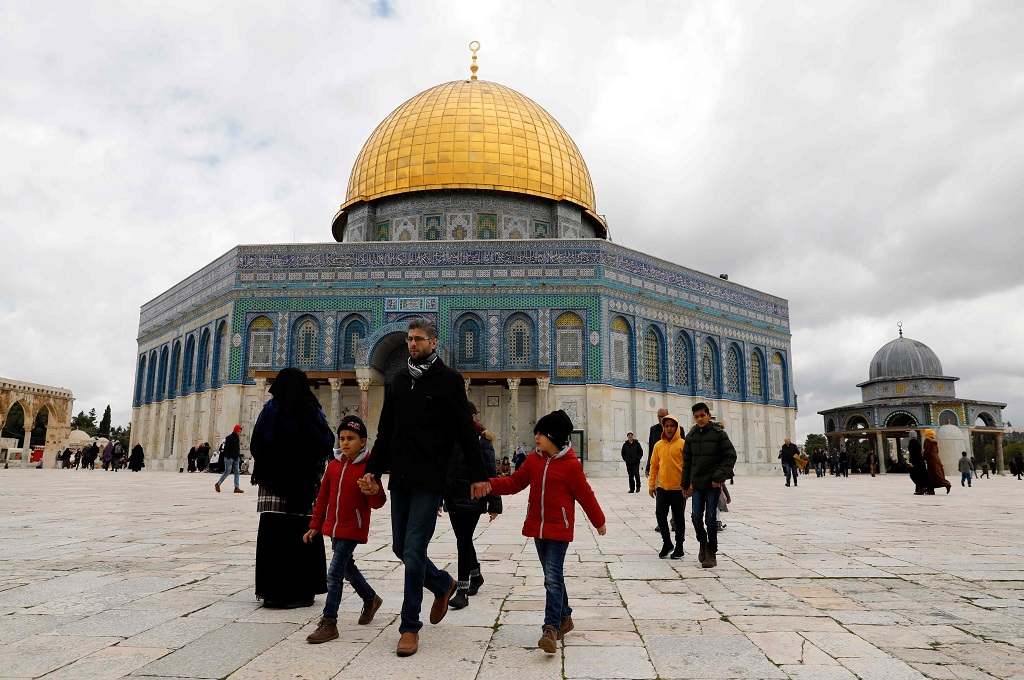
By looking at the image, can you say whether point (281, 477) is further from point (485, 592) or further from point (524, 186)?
point (524, 186)

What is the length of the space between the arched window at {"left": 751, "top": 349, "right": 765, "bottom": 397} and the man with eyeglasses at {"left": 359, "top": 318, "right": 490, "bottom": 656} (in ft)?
89.8

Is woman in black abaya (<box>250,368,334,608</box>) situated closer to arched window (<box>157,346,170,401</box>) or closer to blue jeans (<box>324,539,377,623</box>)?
blue jeans (<box>324,539,377,623</box>)

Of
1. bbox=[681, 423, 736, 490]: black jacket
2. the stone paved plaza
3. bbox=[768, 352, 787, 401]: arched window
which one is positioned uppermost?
bbox=[768, 352, 787, 401]: arched window

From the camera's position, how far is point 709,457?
6.08m

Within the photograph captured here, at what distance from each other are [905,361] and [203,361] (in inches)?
1675

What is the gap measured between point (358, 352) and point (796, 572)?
63.7ft

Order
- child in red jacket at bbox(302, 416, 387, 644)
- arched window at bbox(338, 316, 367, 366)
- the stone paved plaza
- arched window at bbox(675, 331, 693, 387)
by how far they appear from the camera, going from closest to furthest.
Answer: the stone paved plaza < child in red jacket at bbox(302, 416, 387, 644) < arched window at bbox(338, 316, 367, 366) < arched window at bbox(675, 331, 693, 387)

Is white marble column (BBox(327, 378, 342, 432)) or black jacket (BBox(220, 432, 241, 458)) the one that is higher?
white marble column (BBox(327, 378, 342, 432))

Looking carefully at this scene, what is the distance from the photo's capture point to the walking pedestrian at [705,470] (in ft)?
19.4

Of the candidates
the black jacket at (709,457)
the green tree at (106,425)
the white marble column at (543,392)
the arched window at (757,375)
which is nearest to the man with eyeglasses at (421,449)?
the black jacket at (709,457)

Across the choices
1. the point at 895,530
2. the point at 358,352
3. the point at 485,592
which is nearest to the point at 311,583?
the point at 485,592

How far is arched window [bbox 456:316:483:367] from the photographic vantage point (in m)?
24.4

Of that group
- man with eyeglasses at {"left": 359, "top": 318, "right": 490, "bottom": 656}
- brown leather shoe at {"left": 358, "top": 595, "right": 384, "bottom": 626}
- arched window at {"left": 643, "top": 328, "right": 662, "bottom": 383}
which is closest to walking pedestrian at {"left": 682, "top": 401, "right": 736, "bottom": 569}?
man with eyeglasses at {"left": 359, "top": 318, "right": 490, "bottom": 656}

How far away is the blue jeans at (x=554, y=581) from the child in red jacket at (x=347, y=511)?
86 cm
